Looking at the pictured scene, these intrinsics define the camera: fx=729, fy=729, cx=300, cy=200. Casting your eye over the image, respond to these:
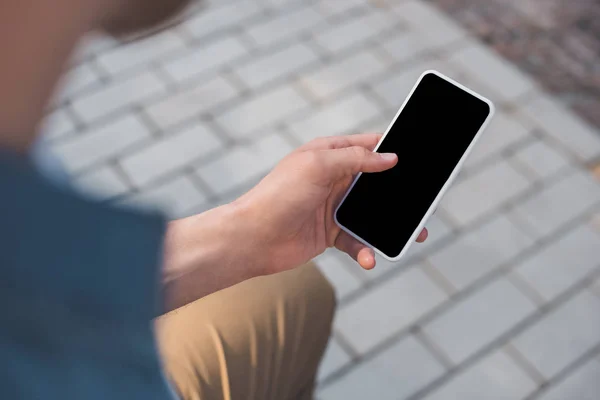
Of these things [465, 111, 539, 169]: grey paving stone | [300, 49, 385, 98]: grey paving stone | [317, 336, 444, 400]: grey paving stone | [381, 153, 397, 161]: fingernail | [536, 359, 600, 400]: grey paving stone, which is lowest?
[536, 359, 600, 400]: grey paving stone

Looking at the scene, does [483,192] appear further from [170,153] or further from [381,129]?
[170,153]

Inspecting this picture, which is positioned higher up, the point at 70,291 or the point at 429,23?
the point at 70,291

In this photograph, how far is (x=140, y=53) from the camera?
9.69 feet

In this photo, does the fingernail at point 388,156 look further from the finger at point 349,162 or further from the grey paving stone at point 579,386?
the grey paving stone at point 579,386

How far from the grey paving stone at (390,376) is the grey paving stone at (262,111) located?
990 millimetres

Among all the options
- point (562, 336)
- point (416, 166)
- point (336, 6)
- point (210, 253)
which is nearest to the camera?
point (210, 253)

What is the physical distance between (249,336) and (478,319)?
110 centimetres

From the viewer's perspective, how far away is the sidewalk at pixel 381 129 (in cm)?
227

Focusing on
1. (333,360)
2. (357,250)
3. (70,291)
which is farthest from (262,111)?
(70,291)

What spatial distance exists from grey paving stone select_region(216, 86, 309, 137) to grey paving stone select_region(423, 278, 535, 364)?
3.20ft

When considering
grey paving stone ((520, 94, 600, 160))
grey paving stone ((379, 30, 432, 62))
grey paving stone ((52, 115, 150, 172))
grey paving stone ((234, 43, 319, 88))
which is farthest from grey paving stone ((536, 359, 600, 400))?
grey paving stone ((52, 115, 150, 172))

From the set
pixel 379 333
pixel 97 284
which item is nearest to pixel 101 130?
pixel 379 333

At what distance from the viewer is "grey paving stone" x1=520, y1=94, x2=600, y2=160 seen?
277cm

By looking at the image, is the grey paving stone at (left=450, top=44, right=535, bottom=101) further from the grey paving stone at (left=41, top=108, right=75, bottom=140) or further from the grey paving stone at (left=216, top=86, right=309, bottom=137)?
the grey paving stone at (left=41, top=108, right=75, bottom=140)
